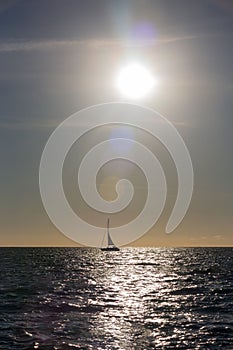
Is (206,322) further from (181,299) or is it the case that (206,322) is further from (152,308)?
(181,299)

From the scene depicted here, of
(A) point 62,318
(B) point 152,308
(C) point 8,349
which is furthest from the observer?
(B) point 152,308

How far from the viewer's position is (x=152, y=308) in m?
43.7

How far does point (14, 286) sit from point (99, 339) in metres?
30.3

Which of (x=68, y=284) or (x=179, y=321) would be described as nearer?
(x=179, y=321)

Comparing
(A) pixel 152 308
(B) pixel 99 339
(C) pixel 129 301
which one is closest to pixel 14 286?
(C) pixel 129 301

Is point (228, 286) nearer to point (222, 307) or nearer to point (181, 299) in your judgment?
point (181, 299)

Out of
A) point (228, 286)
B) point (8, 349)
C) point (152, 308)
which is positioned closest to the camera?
point (8, 349)

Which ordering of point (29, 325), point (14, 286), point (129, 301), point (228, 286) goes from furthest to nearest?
point (228, 286) < point (14, 286) < point (129, 301) < point (29, 325)

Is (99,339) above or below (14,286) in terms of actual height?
below

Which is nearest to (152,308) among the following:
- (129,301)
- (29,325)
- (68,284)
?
(129,301)

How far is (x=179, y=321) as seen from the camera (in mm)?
37219

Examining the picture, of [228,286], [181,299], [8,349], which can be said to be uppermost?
[228,286]

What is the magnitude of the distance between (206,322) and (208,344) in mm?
7367

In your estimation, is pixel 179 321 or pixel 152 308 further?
pixel 152 308
